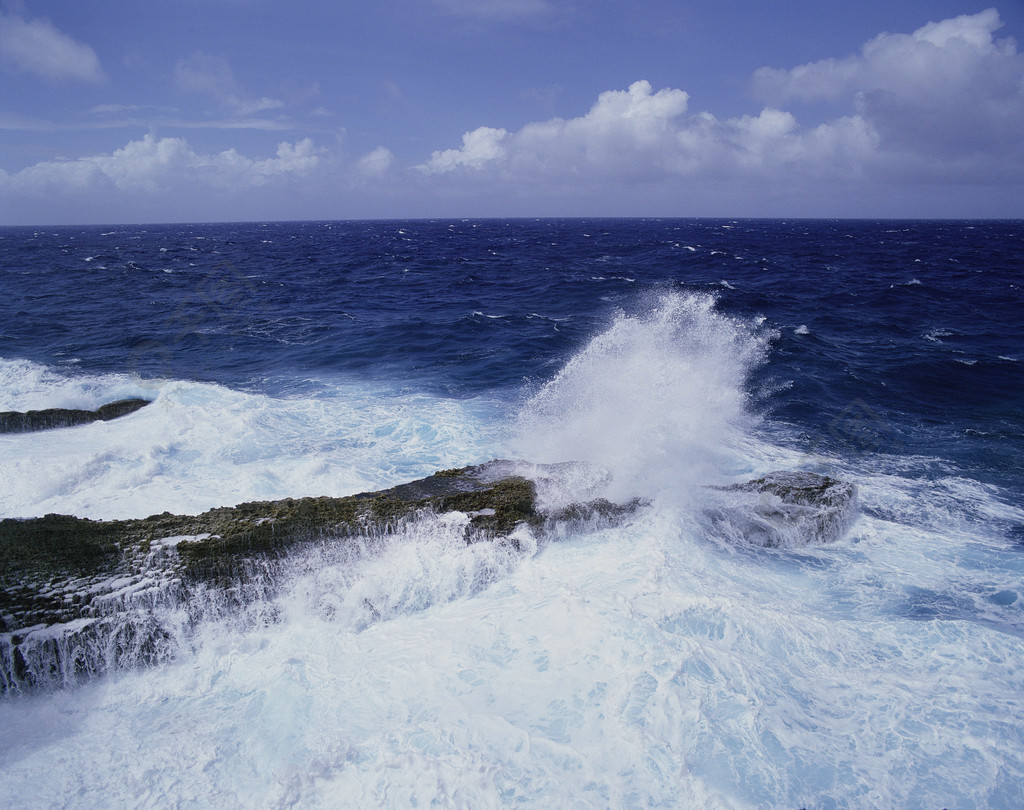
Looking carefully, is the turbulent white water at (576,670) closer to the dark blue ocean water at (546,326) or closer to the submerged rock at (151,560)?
the submerged rock at (151,560)

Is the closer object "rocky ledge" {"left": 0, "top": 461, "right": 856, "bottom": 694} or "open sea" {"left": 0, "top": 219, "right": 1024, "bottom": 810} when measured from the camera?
"open sea" {"left": 0, "top": 219, "right": 1024, "bottom": 810}

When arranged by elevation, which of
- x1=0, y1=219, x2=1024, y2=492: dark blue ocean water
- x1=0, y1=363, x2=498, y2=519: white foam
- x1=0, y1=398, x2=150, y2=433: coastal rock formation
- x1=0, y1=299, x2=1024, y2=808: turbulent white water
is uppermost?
x1=0, y1=219, x2=1024, y2=492: dark blue ocean water

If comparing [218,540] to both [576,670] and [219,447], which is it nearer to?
[219,447]

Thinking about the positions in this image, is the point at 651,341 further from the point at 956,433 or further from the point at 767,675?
the point at 767,675

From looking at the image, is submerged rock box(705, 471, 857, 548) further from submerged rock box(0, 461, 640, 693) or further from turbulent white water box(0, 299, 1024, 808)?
submerged rock box(0, 461, 640, 693)

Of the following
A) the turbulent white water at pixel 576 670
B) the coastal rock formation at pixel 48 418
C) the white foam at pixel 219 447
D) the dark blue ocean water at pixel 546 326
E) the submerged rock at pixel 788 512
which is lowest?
the turbulent white water at pixel 576 670

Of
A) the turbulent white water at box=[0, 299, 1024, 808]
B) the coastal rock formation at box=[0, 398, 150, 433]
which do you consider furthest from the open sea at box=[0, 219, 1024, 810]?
the coastal rock formation at box=[0, 398, 150, 433]

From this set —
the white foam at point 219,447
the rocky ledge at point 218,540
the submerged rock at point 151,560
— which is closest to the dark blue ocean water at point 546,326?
the white foam at point 219,447

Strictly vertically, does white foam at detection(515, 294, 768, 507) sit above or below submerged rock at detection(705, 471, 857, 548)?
above
